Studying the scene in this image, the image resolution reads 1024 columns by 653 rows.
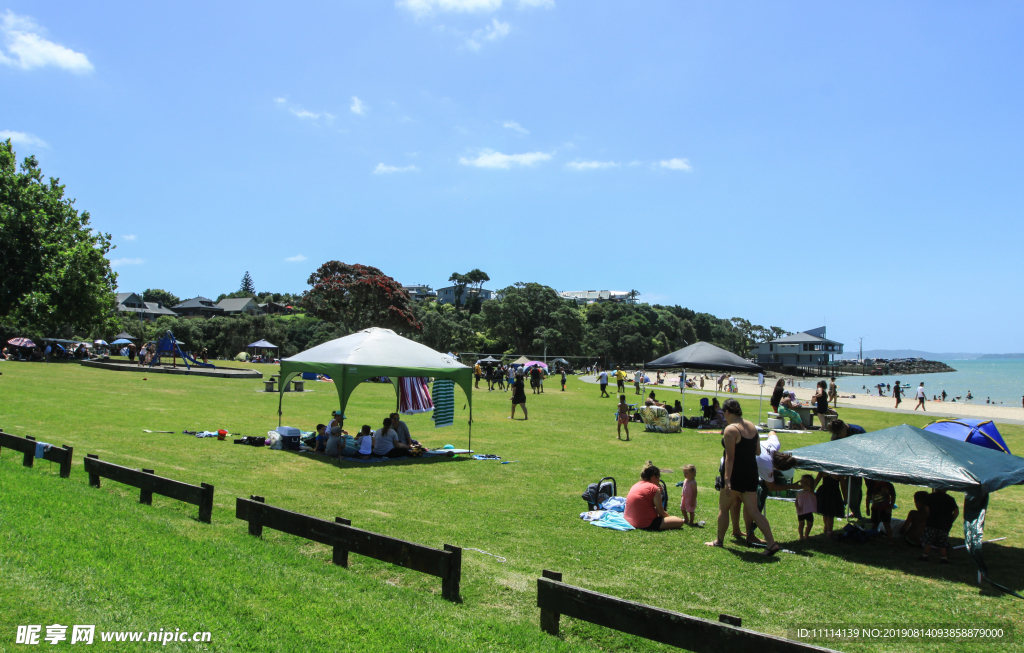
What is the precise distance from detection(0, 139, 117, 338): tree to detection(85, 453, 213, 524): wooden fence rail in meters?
31.7

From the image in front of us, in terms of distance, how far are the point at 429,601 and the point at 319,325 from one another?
75.1m

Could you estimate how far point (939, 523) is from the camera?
7.18 meters

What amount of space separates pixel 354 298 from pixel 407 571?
4935 cm

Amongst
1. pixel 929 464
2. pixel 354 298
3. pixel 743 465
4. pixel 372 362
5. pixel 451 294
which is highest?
pixel 451 294

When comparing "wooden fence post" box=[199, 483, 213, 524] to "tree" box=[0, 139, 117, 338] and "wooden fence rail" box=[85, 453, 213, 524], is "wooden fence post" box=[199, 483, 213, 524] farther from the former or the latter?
"tree" box=[0, 139, 117, 338]

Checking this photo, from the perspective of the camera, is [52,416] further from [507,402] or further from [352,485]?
[507,402]

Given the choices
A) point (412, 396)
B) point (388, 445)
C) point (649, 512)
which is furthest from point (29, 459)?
point (412, 396)

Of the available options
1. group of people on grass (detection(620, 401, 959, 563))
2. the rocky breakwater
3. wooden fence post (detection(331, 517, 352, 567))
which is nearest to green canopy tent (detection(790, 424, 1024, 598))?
group of people on grass (detection(620, 401, 959, 563))

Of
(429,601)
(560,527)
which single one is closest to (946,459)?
(560,527)

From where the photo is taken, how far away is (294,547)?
6.48 m

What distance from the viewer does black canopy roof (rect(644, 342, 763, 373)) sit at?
2158 cm

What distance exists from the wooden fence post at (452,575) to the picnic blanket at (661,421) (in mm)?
14953

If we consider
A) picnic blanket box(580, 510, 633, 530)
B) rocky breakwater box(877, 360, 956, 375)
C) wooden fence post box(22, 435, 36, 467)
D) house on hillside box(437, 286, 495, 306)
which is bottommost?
rocky breakwater box(877, 360, 956, 375)

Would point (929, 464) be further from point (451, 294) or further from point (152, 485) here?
point (451, 294)
